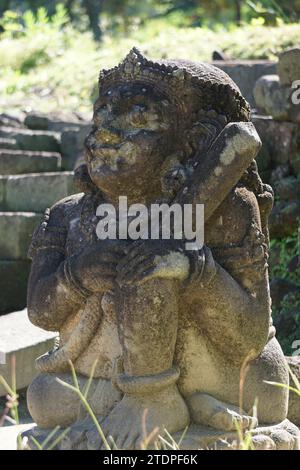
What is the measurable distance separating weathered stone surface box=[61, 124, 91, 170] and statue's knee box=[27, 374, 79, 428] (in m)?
5.45

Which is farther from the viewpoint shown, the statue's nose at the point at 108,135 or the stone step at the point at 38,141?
the stone step at the point at 38,141

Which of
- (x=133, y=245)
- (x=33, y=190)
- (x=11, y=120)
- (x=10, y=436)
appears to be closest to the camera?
(x=133, y=245)

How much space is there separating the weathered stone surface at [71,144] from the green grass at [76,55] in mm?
1962

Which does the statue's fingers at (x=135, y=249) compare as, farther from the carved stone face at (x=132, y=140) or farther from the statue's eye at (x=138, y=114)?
the statue's eye at (x=138, y=114)

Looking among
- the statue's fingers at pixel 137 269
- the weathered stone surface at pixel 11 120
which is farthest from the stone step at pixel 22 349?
the weathered stone surface at pixel 11 120

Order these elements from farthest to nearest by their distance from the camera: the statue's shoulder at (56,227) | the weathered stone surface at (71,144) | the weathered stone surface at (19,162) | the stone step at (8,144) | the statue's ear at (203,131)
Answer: the stone step at (8,144) < the weathered stone surface at (71,144) < the weathered stone surface at (19,162) < the statue's shoulder at (56,227) < the statue's ear at (203,131)

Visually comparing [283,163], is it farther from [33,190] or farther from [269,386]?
[269,386]

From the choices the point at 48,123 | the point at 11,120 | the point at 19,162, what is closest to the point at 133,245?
the point at 19,162

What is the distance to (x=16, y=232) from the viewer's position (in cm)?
744

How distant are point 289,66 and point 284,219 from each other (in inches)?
48.4

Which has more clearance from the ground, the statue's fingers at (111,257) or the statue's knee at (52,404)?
the statue's fingers at (111,257)

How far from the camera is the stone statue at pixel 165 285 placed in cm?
363

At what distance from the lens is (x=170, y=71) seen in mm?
3832

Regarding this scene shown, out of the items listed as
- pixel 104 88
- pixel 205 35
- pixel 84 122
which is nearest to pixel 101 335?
pixel 104 88
